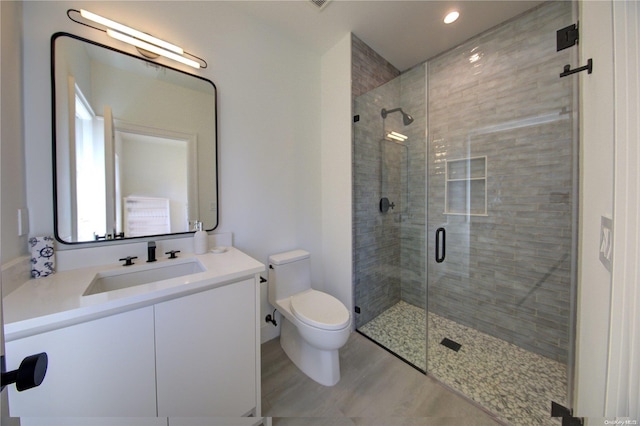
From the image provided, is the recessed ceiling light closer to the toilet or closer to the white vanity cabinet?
the toilet

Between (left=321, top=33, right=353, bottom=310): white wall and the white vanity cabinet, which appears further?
(left=321, top=33, right=353, bottom=310): white wall

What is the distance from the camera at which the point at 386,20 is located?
5.90 feet

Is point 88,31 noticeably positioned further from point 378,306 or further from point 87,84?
point 378,306

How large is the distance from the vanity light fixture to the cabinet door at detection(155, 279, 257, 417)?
149 centimetres

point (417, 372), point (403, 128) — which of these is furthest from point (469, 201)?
point (417, 372)

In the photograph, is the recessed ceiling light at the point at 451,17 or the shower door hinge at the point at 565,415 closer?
the shower door hinge at the point at 565,415

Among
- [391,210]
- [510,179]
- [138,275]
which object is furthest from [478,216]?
[138,275]

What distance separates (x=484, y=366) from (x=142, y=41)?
10.6 ft

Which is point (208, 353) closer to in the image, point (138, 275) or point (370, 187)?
point (138, 275)

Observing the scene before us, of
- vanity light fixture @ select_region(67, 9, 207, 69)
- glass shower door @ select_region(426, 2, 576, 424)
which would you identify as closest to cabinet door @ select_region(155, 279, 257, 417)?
glass shower door @ select_region(426, 2, 576, 424)

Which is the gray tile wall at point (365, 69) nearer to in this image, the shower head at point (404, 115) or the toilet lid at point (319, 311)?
the shower head at point (404, 115)

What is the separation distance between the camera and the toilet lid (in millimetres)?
1394

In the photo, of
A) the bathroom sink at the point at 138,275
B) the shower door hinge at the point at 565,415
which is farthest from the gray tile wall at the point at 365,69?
the shower door hinge at the point at 565,415

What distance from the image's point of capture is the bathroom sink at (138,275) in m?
1.12
